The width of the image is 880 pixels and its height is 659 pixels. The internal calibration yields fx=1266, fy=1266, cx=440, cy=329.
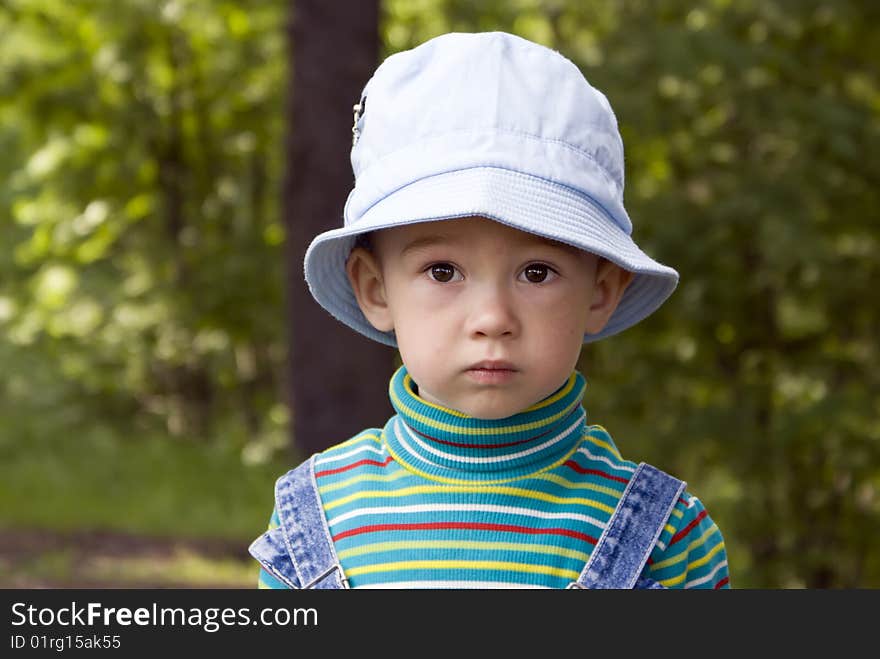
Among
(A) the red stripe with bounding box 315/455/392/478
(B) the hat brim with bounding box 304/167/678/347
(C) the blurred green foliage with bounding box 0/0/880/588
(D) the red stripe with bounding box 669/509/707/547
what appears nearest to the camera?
(B) the hat brim with bounding box 304/167/678/347

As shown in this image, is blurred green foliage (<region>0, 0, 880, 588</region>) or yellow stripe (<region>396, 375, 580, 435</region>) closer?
yellow stripe (<region>396, 375, 580, 435</region>)

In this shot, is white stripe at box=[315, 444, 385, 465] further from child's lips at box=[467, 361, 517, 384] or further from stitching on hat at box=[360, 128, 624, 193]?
stitching on hat at box=[360, 128, 624, 193]

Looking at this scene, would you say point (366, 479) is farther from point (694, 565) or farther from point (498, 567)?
point (694, 565)

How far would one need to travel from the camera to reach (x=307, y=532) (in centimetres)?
191

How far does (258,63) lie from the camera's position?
422 inches

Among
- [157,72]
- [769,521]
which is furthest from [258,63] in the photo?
[769,521]

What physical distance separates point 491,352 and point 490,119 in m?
0.35

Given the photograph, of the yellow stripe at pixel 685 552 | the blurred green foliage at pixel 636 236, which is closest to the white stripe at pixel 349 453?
the yellow stripe at pixel 685 552

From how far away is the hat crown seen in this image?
1.86m

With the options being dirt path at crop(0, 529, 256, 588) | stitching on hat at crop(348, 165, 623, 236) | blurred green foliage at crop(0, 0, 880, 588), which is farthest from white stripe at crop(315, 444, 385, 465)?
dirt path at crop(0, 529, 256, 588)

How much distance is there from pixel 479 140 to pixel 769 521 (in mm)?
5974

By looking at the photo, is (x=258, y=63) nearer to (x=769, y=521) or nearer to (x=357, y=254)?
(x=769, y=521)

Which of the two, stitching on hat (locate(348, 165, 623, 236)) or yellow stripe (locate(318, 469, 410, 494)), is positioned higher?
stitching on hat (locate(348, 165, 623, 236))

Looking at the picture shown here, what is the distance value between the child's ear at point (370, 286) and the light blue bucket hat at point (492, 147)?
5 cm
